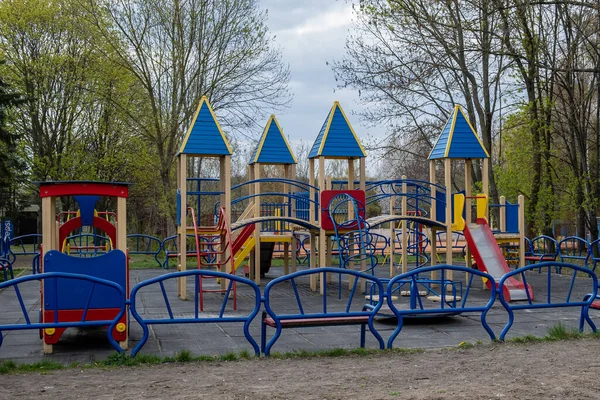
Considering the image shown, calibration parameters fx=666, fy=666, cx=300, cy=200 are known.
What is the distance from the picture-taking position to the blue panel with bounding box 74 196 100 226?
8.05 meters

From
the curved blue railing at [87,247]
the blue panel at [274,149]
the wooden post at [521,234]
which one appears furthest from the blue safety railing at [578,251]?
the curved blue railing at [87,247]

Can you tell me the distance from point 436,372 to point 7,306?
27.6 feet

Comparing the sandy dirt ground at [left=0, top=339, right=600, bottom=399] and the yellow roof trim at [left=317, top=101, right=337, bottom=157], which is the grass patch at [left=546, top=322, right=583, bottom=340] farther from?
the yellow roof trim at [left=317, top=101, right=337, bottom=157]

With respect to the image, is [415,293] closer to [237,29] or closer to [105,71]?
[237,29]

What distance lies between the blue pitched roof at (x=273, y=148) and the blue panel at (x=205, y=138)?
8.50ft

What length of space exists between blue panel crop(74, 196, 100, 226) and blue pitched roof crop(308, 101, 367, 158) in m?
6.38

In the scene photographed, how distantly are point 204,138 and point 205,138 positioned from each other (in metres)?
0.02

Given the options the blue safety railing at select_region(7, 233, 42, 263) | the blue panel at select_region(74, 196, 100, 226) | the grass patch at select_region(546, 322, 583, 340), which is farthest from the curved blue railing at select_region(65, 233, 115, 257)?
the grass patch at select_region(546, 322, 583, 340)

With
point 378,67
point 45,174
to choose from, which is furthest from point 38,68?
point 378,67

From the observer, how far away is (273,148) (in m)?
15.9

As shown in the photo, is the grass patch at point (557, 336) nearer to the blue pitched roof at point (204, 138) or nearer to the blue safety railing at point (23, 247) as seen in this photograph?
the blue pitched roof at point (204, 138)

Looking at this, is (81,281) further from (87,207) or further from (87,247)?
(87,247)

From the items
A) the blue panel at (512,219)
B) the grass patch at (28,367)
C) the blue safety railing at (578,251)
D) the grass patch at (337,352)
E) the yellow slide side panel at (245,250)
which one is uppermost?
the blue panel at (512,219)

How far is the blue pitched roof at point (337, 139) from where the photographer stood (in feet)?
45.6
